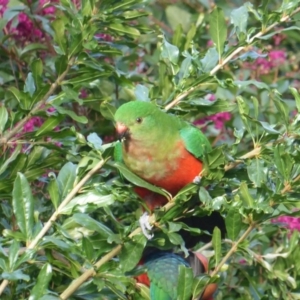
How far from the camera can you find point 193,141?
2033 millimetres

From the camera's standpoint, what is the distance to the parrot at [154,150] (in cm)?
195

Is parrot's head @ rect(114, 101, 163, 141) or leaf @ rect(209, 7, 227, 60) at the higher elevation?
leaf @ rect(209, 7, 227, 60)

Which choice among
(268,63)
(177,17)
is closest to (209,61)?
(268,63)

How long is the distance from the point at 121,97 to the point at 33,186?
560mm

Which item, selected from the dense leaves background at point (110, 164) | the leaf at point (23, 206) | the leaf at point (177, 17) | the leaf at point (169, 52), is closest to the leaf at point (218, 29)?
the dense leaves background at point (110, 164)

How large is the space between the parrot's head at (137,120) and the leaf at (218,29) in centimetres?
24

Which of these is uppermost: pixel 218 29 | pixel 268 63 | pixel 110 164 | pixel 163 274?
pixel 218 29

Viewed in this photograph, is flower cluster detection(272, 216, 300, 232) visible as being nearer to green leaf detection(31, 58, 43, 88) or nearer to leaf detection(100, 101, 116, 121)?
leaf detection(100, 101, 116, 121)

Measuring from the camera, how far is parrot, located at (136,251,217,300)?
206 centimetres

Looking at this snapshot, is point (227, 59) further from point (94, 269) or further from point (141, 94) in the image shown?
point (94, 269)

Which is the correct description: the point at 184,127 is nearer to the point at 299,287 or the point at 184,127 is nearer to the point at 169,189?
the point at 169,189

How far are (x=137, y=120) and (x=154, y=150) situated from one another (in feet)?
0.32

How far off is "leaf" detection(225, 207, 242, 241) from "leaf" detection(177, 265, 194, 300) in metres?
0.15

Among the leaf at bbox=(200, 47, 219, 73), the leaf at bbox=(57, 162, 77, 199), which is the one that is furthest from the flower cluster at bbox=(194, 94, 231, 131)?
the leaf at bbox=(57, 162, 77, 199)
